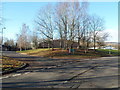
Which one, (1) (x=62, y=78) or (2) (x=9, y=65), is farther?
(2) (x=9, y=65)

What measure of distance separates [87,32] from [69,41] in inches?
357

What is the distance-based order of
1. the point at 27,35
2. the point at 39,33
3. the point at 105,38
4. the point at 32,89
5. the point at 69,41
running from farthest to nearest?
1. the point at 27,35
2. the point at 105,38
3. the point at 39,33
4. the point at 69,41
5. the point at 32,89

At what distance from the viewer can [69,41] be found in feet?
93.6

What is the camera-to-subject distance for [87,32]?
34.9 m

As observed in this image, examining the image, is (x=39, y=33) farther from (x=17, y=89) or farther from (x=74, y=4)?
(x=17, y=89)

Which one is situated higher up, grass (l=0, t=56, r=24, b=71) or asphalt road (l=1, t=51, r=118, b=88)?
grass (l=0, t=56, r=24, b=71)

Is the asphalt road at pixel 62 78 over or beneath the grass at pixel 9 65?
beneath

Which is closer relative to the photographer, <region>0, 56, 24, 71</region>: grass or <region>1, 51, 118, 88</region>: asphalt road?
<region>1, 51, 118, 88</region>: asphalt road

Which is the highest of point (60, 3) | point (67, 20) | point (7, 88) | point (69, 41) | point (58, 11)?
point (60, 3)

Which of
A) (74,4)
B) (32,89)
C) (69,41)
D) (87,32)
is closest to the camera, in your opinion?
(32,89)

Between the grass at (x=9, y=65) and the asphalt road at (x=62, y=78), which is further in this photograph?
the grass at (x=9, y=65)

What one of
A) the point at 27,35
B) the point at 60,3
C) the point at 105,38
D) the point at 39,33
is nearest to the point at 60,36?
the point at 39,33

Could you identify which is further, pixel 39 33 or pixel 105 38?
pixel 105 38

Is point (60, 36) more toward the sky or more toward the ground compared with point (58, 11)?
more toward the ground
